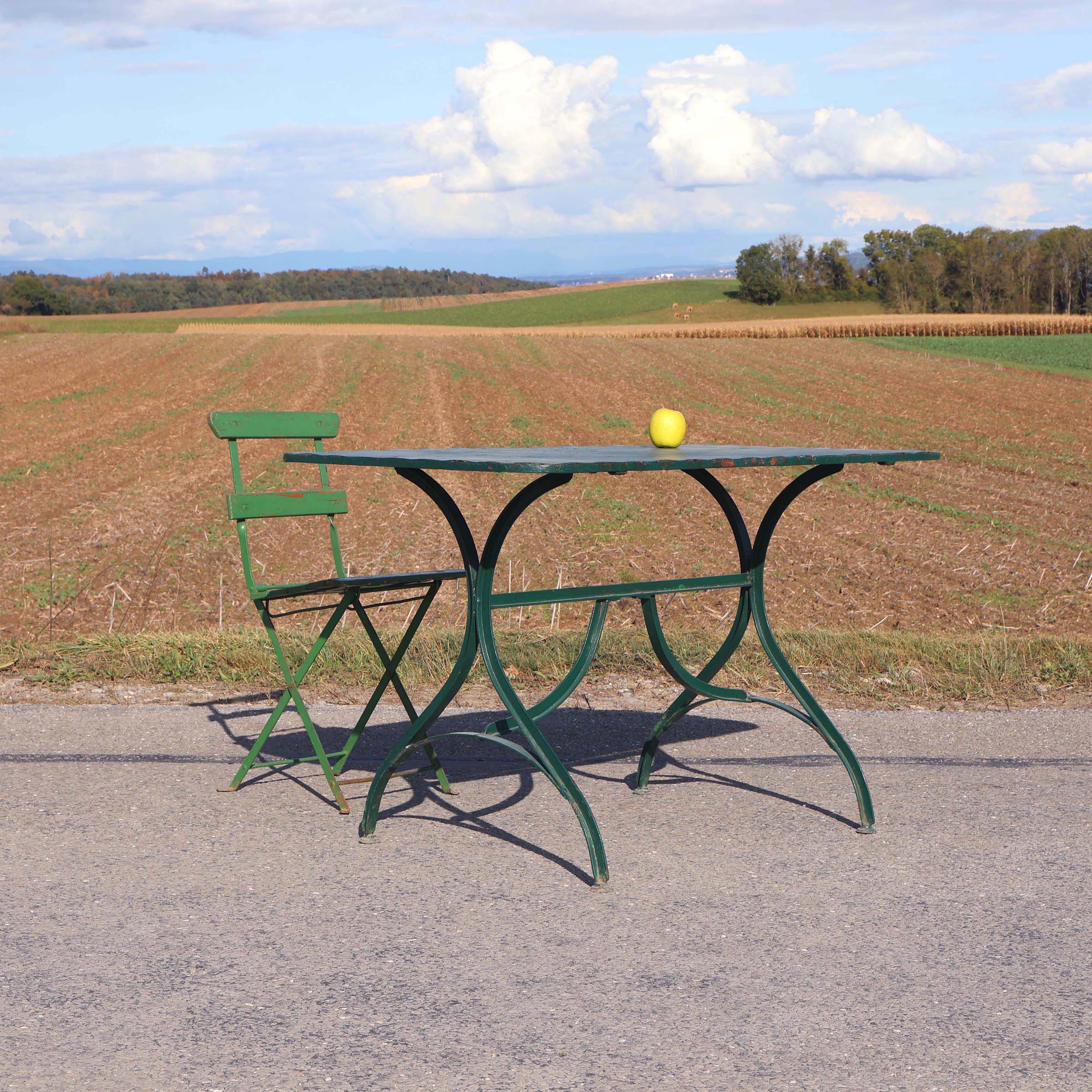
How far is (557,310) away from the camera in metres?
88.1

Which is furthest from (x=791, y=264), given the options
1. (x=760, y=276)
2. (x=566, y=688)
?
(x=566, y=688)

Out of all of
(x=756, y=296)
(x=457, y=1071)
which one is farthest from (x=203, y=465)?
(x=756, y=296)

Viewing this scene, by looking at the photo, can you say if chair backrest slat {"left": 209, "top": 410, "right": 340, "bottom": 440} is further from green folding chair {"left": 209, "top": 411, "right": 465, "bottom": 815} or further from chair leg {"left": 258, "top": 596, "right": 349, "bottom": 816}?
chair leg {"left": 258, "top": 596, "right": 349, "bottom": 816}

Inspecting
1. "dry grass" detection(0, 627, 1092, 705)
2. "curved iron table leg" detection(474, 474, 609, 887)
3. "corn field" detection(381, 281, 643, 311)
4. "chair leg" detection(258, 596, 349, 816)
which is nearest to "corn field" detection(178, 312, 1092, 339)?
"corn field" detection(381, 281, 643, 311)

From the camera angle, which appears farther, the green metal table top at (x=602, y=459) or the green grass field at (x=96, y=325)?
the green grass field at (x=96, y=325)

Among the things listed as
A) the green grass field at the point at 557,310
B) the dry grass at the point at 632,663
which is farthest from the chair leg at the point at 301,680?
the green grass field at the point at 557,310

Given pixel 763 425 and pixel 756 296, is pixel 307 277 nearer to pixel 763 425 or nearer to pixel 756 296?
pixel 756 296

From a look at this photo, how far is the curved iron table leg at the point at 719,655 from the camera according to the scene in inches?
179

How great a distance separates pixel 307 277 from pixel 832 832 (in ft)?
352

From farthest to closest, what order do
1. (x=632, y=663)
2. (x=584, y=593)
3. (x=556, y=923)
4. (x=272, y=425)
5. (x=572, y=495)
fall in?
(x=572, y=495) → (x=632, y=663) → (x=272, y=425) → (x=584, y=593) → (x=556, y=923)

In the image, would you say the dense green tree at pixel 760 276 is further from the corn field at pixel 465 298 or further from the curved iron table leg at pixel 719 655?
the curved iron table leg at pixel 719 655

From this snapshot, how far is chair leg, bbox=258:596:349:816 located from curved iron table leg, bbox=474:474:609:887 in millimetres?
730

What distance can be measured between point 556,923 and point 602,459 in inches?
52.5

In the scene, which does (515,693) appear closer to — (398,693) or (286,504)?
(398,693)
